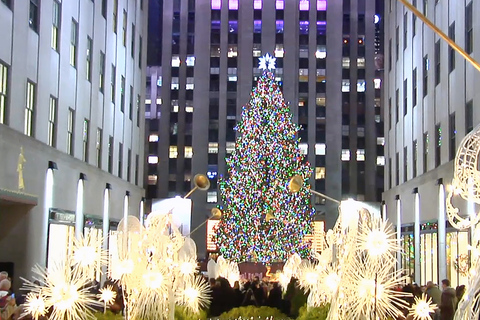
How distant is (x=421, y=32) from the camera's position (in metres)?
35.9

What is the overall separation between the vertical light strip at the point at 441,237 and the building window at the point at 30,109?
15.3 m

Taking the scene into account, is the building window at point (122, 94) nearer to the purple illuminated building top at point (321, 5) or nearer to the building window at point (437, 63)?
the building window at point (437, 63)

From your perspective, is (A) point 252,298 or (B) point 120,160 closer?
(A) point 252,298

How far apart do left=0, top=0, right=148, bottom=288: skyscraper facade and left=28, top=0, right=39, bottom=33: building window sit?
1.2 inches

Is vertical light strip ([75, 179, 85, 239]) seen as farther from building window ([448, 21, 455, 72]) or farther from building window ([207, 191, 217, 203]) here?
building window ([207, 191, 217, 203])

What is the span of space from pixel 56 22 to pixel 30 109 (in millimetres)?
4224

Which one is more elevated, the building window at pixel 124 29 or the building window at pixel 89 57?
the building window at pixel 124 29

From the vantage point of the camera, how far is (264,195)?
149 feet

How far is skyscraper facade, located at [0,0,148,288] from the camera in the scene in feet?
74.5

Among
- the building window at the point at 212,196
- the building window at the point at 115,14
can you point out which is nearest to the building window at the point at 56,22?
the building window at the point at 115,14

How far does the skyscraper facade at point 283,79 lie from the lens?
69.3 metres

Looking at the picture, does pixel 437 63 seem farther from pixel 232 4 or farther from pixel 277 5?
pixel 232 4

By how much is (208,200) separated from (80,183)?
39.5 metres

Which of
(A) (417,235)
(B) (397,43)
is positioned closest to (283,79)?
(B) (397,43)
